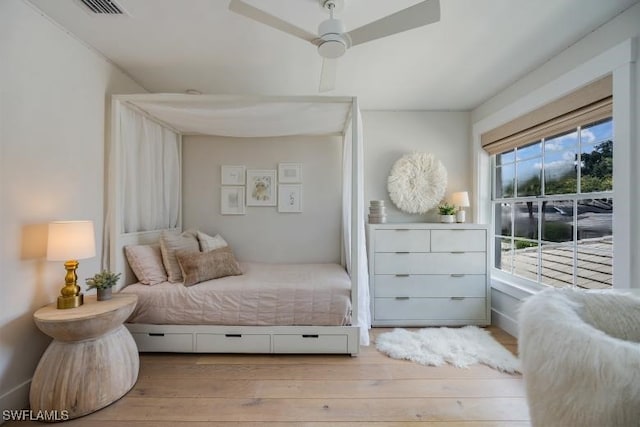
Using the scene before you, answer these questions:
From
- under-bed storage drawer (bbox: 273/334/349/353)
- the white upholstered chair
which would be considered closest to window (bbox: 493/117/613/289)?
the white upholstered chair

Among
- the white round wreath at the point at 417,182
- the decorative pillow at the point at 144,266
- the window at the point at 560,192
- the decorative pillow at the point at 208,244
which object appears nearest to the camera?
the window at the point at 560,192

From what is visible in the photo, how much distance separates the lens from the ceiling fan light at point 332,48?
1.55 meters

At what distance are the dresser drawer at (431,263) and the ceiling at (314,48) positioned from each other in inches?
66.7

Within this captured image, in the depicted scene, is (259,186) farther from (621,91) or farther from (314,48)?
(621,91)

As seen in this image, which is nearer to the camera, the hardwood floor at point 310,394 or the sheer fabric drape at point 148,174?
the hardwood floor at point 310,394

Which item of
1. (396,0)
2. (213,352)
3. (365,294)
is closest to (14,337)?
(213,352)

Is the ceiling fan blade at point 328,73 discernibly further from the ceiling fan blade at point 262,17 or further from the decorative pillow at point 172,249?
the decorative pillow at point 172,249

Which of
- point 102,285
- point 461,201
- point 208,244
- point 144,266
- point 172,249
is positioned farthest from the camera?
point 461,201

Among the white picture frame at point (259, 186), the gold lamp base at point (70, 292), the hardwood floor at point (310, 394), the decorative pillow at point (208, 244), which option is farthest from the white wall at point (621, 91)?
the gold lamp base at point (70, 292)

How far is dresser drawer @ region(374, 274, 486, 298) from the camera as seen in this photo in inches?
118

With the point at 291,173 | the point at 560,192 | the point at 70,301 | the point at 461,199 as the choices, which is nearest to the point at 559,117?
the point at 560,192

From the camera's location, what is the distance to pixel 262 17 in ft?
4.73

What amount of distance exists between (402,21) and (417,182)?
221 centimetres

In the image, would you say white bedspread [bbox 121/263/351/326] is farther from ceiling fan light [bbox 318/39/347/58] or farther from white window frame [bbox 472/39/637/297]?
white window frame [bbox 472/39/637/297]
